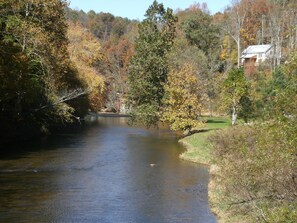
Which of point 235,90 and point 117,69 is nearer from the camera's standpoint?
point 235,90

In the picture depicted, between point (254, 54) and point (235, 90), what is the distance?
124ft

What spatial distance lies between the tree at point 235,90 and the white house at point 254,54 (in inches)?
1297

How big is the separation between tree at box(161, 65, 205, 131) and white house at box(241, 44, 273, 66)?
108ft

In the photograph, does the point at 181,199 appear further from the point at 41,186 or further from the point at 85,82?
the point at 85,82

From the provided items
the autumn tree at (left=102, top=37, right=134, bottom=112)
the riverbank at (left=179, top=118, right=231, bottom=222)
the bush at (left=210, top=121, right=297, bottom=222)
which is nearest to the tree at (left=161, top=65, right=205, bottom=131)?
the riverbank at (left=179, top=118, right=231, bottom=222)

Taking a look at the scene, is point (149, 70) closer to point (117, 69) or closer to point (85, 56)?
point (85, 56)

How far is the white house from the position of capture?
76.9 m

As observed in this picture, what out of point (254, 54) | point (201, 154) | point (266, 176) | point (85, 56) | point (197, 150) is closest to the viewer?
point (266, 176)

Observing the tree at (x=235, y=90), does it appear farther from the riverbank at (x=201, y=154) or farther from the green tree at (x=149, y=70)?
the green tree at (x=149, y=70)

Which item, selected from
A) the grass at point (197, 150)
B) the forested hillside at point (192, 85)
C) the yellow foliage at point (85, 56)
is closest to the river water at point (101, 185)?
the grass at point (197, 150)

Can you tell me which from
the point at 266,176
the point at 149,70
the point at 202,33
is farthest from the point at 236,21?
the point at 266,176

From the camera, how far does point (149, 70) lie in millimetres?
49219

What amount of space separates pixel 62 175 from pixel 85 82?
3002 centimetres

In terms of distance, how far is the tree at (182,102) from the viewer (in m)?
44.9
